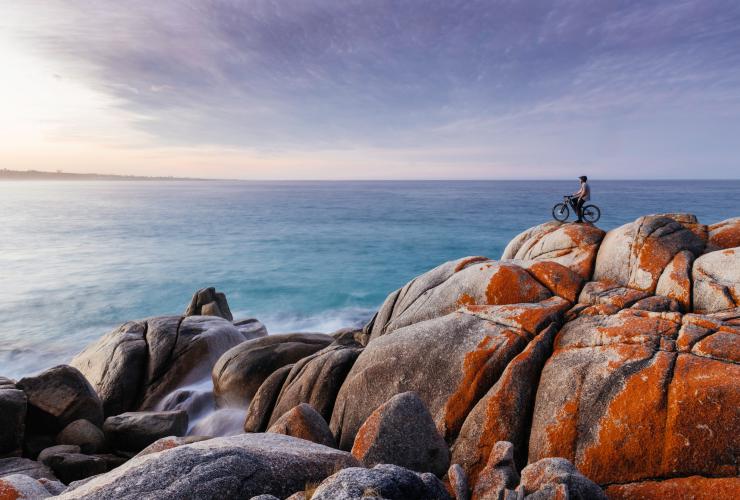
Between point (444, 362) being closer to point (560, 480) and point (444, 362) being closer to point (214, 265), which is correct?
point (560, 480)

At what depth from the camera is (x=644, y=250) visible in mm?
11250

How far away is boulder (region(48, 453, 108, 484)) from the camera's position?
1022 centimetres

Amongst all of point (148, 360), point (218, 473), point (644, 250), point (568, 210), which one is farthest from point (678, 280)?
point (148, 360)

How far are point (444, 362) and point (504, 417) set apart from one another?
5.68ft

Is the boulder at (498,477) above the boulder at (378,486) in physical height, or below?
below

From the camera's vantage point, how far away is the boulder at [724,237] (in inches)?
440

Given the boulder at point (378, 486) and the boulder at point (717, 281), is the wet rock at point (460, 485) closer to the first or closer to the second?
the boulder at point (378, 486)

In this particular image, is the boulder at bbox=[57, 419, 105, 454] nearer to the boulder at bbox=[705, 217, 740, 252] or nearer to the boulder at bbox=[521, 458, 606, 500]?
the boulder at bbox=[521, 458, 606, 500]

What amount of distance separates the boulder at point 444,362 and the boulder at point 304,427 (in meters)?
1.07

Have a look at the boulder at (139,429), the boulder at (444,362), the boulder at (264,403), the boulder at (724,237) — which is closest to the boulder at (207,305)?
the boulder at (139,429)

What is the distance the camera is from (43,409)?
12523 millimetres

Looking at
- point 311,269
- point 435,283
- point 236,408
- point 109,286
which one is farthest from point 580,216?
point 109,286

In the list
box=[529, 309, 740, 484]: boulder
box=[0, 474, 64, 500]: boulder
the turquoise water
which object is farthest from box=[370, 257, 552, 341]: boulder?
the turquoise water

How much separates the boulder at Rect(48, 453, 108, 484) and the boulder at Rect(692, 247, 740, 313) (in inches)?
613
